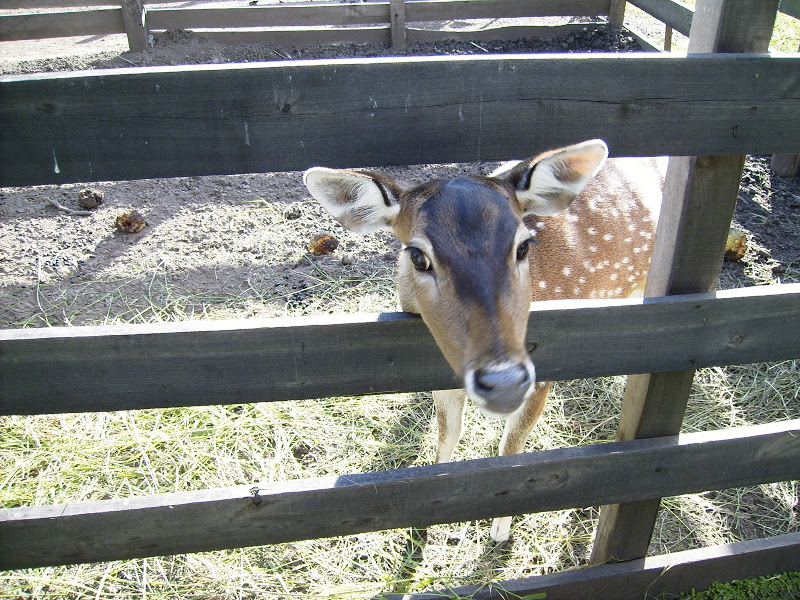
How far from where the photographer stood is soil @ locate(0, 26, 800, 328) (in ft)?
14.9

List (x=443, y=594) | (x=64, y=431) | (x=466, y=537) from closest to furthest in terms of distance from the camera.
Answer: (x=443, y=594)
(x=466, y=537)
(x=64, y=431)

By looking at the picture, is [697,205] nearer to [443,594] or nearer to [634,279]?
[443,594]

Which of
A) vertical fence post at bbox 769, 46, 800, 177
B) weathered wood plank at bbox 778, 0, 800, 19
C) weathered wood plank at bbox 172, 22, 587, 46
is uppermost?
weathered wood plank at bbox 778, 0, 800, 19

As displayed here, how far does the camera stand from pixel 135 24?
8.01m

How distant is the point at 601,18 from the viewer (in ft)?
31.7

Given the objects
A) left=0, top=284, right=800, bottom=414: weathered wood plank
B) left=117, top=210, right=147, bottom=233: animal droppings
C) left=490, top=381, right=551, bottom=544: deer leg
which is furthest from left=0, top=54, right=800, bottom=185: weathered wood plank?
left=117, top=210, right=147, bottom=233: animal droppings

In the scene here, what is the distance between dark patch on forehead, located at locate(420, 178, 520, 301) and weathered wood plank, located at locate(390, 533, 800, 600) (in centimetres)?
142

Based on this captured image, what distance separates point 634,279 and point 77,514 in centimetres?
337

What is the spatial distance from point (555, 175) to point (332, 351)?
995 millimetres

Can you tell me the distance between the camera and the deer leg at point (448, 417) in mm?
3258

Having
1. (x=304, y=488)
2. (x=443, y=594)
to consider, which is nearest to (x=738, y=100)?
(x=304, y=488)

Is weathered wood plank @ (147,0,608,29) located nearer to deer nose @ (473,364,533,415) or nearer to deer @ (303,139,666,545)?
deer @ (303,139,666,545)

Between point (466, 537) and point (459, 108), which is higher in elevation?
point (459, 108)

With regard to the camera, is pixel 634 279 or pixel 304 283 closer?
pixel 634 279
